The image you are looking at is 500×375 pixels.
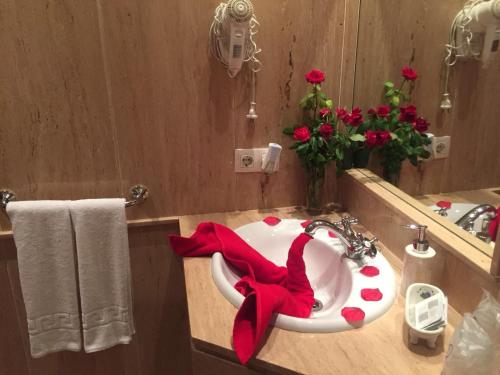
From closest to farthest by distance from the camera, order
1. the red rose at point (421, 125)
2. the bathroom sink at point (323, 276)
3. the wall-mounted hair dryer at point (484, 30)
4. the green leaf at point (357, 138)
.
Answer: the bathroom sink at point (323, 276), the wall-mounted hair dryer at point (484, 30), the red rose at point (421, 125), the green leaf at point (357, 138)

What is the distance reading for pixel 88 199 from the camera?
1217 mm

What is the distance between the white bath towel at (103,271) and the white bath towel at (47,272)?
34 mm

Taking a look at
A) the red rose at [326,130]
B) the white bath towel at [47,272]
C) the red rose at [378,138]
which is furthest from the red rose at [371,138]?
the white bath towel at [47,272]

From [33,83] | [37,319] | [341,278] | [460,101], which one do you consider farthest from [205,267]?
[460,101]

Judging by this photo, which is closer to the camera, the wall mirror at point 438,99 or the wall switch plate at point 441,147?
the wall mirror at point 438,99

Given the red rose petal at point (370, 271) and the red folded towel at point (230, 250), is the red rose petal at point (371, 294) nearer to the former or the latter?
the red rose petal at point (370, 271)

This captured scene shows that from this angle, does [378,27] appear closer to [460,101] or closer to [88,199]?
[460,101]

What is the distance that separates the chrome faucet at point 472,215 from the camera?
934 millimetres

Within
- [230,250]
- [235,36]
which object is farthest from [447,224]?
[235,36]

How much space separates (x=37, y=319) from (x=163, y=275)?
1.33ft

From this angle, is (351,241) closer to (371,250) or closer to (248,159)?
(371,250)

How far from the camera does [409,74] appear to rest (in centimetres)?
120

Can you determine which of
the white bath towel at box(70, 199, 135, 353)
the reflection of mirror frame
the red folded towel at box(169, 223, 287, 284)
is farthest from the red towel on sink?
the reflection of mirror frame

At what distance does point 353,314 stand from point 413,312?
0.12 metres
